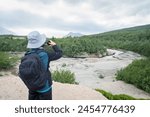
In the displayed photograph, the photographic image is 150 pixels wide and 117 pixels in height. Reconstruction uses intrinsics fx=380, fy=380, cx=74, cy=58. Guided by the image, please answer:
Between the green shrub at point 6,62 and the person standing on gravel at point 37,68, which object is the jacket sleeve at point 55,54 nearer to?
the person standing on gravel at point 37,68

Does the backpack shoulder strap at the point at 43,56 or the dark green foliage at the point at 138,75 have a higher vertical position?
the backpack shoulder strap at the point at 43,56

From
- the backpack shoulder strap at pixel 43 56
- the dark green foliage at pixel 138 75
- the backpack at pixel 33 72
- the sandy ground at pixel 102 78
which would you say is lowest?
the sandy ground at pixel 102 78

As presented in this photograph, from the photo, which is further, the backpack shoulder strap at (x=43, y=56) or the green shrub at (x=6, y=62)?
the green shrub at (x=6, y=62)

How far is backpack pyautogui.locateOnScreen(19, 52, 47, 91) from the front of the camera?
520 cm

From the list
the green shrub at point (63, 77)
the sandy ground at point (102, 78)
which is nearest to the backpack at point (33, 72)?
the green shrub at point (63, 77)

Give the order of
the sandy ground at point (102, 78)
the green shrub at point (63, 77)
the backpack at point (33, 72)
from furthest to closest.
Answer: the sandy ground at point (102, 78) < the green shrub at point (63, 77) < the backpack at point (33, 72)

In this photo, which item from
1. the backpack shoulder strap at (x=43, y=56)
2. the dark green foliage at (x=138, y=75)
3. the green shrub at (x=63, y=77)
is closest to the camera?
the backpack shoulder strap at (x=43, y=56)

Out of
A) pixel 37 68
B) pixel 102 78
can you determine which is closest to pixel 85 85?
pixel 102 78

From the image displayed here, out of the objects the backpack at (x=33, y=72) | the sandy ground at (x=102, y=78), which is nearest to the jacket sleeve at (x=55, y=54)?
the backpack at (x=33, y=72)

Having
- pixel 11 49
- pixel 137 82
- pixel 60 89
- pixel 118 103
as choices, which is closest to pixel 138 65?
pixel 137 82

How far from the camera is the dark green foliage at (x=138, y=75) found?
44.5 ft

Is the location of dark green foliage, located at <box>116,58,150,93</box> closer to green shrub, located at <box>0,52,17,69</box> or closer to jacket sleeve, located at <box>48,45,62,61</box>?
green shrub, located at <box>0,52,17,69</box>

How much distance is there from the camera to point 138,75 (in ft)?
46.3

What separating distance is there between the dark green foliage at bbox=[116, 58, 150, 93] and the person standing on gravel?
832cm
